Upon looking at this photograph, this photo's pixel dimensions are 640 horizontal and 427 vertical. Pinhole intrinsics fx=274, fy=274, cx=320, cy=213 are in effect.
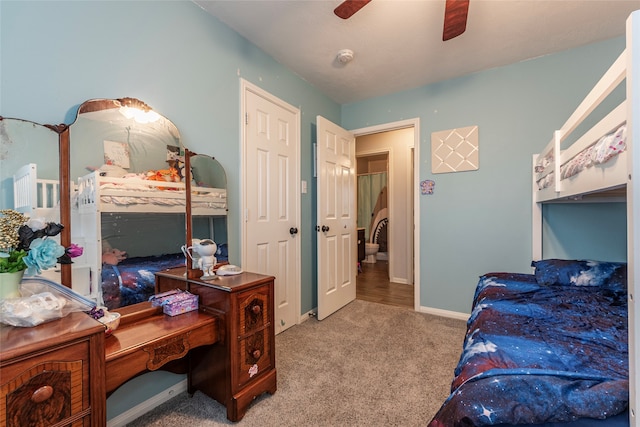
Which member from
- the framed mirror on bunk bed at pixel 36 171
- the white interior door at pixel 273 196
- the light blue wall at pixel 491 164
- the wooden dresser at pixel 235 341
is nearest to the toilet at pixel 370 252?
the light blue wall at pixel 491 164

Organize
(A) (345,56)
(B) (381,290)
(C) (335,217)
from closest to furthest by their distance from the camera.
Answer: (A) (345,56)
(C) (335,217)
(B) (381,290)

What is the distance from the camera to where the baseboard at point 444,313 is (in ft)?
9.03

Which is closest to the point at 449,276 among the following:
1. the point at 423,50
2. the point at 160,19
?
the point at 423,50

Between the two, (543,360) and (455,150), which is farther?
(455,150)

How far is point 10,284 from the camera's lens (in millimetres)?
920

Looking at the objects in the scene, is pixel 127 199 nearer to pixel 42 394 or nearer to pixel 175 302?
pixel 175 302

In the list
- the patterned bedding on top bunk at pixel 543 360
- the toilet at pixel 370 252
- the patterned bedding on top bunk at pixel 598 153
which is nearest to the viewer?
the patterned bedding on top bunk at pixel 543 360

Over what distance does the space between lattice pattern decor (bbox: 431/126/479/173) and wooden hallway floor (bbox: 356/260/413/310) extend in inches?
63.4

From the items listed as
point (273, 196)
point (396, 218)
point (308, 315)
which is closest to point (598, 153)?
point (273, 196)

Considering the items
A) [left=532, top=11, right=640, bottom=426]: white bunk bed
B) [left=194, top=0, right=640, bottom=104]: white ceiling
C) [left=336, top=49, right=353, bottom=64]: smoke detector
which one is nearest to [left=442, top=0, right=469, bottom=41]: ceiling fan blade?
[left=194, top=0, right=640, bottom=104]: white ceiling

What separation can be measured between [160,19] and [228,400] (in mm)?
2180

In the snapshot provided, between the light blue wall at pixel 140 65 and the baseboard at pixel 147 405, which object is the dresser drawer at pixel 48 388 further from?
the light blue wall at pixel 140 65

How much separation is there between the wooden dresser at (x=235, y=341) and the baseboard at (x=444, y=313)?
6.28 feet

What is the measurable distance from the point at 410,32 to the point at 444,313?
261cm
